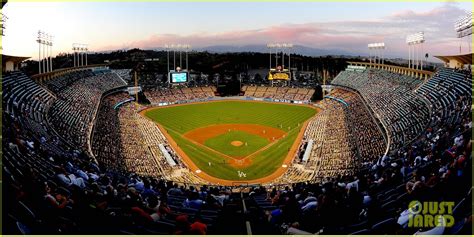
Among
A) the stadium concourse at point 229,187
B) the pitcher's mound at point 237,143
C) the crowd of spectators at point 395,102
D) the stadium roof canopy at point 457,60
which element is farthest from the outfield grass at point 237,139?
the stadium roof canopy at point 457,60

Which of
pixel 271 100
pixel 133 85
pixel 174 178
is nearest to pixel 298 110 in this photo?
pixel 271 100

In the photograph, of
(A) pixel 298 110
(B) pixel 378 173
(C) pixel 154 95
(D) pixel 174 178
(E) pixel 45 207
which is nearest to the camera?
(E) pixel 45 207

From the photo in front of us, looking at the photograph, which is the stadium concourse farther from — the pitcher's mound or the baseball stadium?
the pitcher's mound

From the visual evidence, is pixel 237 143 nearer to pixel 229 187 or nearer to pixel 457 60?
Result: pixel 229 187

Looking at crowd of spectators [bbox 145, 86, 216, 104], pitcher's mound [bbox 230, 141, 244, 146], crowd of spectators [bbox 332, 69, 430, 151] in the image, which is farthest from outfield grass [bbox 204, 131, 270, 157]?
crowd of spectators [bbox 145, 86, 216, 104]

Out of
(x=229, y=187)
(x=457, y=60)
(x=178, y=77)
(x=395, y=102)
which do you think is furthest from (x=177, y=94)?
(x=229, y=187)

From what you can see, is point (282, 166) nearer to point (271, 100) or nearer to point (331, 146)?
point (331, 146)
